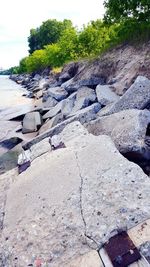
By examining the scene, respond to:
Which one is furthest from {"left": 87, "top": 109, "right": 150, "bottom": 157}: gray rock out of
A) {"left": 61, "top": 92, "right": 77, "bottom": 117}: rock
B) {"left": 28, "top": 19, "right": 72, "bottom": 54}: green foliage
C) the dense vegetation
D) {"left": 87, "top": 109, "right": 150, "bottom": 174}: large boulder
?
{"left": 28, "top": 19, "right": 72, "bottom": 54}: green foliage

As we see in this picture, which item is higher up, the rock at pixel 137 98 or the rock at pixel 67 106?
the rock at pixel 137 98

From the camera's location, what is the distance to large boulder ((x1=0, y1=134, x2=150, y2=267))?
2.41m

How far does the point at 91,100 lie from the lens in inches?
280

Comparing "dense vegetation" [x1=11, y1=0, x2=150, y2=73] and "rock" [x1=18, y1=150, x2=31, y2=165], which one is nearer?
"rock" [x1=18, y1=150, x2=31, y2=165]

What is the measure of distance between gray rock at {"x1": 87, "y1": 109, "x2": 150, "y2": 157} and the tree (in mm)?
5869

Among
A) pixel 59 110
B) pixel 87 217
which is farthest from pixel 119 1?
Answer: pixel 87 217

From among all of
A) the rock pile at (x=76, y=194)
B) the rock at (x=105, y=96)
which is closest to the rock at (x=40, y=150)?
the rock pile at (x=76, y=194)

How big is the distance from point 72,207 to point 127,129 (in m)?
1.58

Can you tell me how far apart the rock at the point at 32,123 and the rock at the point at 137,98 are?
12.5ft

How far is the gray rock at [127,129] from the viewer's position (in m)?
3.67

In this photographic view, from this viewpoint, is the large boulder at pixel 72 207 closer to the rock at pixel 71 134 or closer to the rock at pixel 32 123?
the rock at pixel 71 134

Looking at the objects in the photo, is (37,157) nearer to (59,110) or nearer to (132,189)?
(132,189)

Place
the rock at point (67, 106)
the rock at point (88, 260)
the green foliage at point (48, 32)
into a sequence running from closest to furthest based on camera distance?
the rock at point (88, 260)
the rock at point (67, 106)
the green foliage at point (48, 32)

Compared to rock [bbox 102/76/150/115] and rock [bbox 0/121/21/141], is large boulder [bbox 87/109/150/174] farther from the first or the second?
rock [bbox 0/121/21/141]
